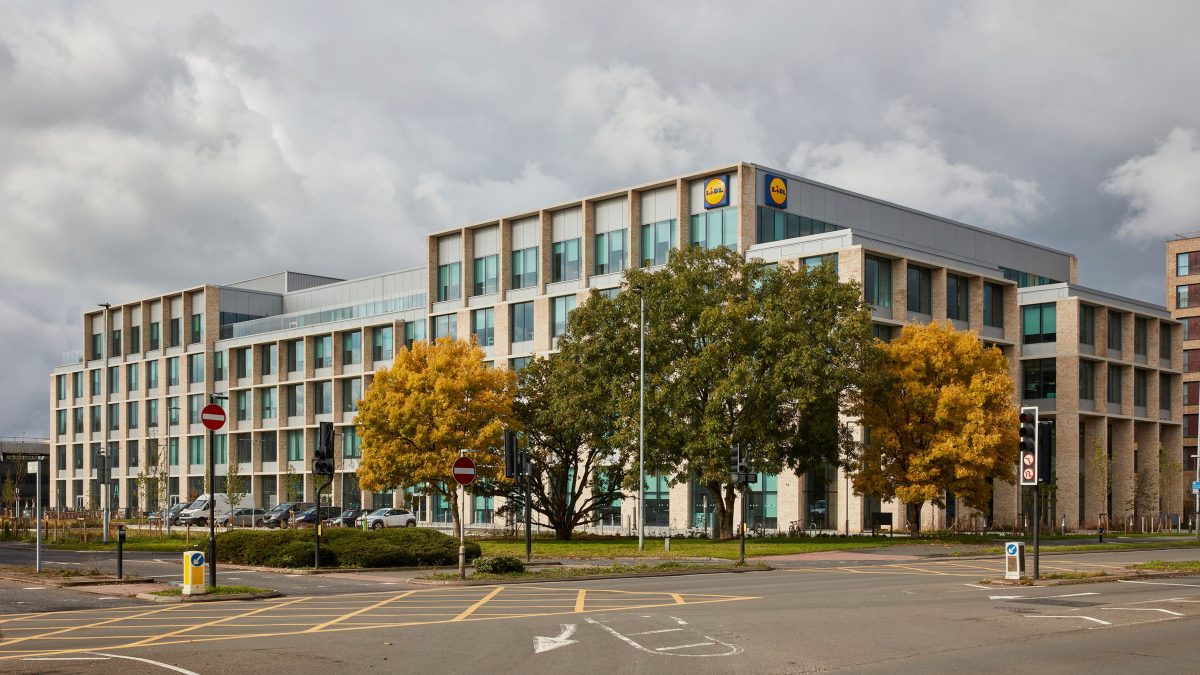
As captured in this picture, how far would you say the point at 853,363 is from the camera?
51.4 meters

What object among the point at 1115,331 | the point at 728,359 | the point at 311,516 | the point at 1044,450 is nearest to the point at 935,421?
the point at 728,359

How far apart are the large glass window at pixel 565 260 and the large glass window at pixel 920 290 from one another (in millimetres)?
21271

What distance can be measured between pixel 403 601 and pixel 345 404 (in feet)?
230

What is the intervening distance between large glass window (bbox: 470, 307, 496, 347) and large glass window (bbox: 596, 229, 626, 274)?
32.2 ft

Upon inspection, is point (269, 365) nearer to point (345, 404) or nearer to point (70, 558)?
point (345, 404)

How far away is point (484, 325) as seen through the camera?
8012cm

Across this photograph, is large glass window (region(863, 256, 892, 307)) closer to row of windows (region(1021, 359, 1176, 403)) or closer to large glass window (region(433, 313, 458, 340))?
row of windows (region(1021, 359, 1176, 403))

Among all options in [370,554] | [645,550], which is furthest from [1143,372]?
[370,554]

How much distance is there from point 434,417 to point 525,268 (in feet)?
77.8

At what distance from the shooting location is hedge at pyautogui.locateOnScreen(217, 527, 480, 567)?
32.5 metres

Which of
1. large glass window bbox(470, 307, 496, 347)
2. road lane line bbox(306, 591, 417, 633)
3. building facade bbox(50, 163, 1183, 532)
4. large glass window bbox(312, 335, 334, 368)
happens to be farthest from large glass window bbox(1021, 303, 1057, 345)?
road lane line bbox(306, 591, 417, 633)

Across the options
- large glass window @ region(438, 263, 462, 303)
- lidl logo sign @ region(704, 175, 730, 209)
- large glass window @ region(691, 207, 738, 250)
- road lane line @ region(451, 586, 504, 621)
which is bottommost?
road lane line @ region(451, 586, 504, 621)

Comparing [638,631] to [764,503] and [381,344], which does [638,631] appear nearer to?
[764,503]

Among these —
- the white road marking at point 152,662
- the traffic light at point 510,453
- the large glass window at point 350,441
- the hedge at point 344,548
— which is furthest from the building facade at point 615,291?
the white road marking at point 152,662
